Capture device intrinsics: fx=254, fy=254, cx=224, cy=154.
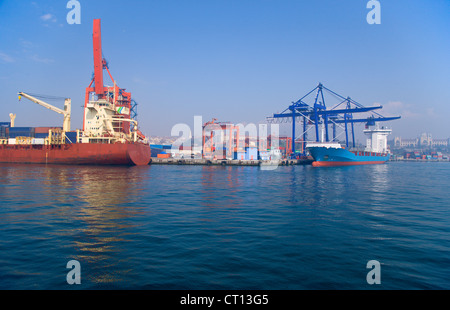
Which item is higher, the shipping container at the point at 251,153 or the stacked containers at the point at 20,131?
the stacked containers at the point at 20,131

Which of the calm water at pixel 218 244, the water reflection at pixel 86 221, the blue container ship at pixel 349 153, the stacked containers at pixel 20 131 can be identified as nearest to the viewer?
the calm water at pixel 218 244

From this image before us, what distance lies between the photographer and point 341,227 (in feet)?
34.0

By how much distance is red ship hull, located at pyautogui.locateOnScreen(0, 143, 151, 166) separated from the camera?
42.2m

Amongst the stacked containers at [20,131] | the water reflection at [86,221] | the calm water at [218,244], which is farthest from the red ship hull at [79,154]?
the calm water at [218,244]

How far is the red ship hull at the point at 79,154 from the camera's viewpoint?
42156 millimetres

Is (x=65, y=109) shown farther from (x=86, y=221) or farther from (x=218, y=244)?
(x=218, y=244)

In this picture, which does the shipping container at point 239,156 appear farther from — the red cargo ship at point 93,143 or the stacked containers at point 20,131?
the stacked containers at point 20,131

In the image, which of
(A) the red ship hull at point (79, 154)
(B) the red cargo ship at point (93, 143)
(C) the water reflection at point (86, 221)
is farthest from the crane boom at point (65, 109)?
(C) the water reflection at point (86, 221)

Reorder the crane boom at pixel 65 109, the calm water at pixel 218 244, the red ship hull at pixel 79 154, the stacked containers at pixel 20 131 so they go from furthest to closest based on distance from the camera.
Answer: the stacked containers at pixel 20 131
the crane boom at pixel 65 109
the red ship hull at pixel 79 154
the calm water at pixel 218 244

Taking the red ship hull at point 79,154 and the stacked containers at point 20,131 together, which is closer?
the red ship hull at point 79,154

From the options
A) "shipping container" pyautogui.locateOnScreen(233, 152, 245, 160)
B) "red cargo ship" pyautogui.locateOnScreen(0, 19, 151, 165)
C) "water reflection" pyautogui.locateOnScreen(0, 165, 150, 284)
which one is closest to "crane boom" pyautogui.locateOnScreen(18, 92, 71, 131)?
"red cargo ship" pyautogui.locateOnScreen(0, 19, 151, 165)

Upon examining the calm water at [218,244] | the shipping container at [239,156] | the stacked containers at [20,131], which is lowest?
the calm water at [218,244]

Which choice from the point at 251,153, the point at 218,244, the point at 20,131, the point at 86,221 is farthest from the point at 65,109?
the point at 218,244

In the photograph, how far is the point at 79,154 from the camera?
142 ft
